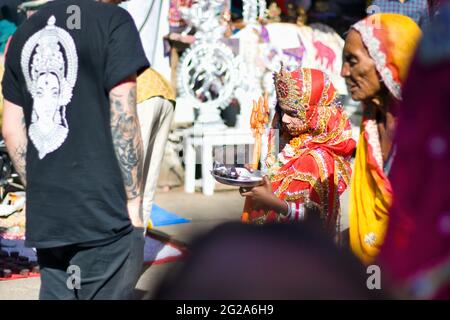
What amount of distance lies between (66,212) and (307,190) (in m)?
1.17

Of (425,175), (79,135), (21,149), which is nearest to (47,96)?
(79,135)

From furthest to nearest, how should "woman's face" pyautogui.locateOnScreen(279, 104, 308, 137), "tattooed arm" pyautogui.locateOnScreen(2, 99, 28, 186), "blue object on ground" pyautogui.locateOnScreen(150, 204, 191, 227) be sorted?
"blue object on ground" pyautogui.locateOnScreen(150, 204, 191, 227), "woman's face" pyautogui.locateOnScreen(279, 104, 308, 137), "tattooed arm" pyautogui.locateOnScreen(2, 99, 28, 186)

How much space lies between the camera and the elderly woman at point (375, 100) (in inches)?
85.7

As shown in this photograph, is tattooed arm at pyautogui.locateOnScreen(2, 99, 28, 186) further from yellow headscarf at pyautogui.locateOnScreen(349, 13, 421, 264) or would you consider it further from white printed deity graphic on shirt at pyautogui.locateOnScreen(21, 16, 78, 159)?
yellow headscarf at pyautogui.locateOnScreen(349, 13, 421, 264)

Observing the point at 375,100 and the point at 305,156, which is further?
the point at 305,156

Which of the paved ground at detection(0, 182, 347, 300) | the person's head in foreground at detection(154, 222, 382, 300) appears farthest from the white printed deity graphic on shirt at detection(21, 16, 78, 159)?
the paved ground at detection(0, 182, 347, 300)

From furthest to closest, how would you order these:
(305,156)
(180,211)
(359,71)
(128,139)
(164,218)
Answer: (180,211) < (164,218) < (305,156) < (128,139) < (359,71)

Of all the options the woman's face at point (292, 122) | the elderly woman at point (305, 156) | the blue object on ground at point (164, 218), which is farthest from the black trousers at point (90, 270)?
the blue object on ground at point (164, 218)

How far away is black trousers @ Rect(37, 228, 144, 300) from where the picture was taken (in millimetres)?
2689

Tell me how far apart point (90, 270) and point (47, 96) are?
25.7 inches

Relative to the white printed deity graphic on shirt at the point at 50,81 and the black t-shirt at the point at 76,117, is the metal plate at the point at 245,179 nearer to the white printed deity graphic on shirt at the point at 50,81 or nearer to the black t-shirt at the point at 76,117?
the black t-shirt at the point at 76,117

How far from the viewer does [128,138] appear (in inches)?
106

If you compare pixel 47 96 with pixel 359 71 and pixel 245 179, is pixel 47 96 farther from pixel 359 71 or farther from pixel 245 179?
pixel 359 71

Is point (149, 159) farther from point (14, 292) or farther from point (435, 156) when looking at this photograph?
point (435, 156)
